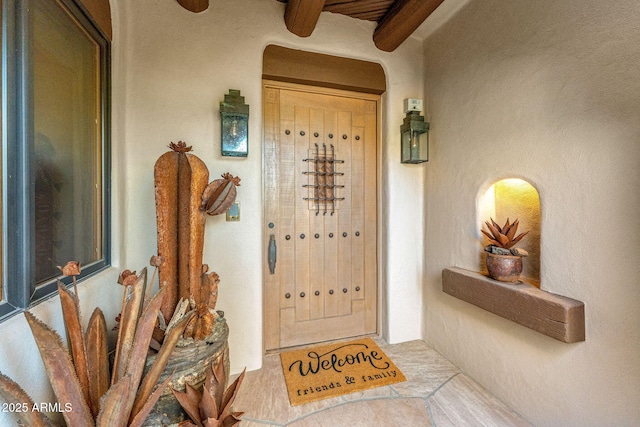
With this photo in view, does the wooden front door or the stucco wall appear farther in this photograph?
the wooden front door

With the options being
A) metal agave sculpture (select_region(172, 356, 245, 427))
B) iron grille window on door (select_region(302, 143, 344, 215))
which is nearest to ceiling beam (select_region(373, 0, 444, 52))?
iron grille window on door (select_region(302, 143, 344, 215))

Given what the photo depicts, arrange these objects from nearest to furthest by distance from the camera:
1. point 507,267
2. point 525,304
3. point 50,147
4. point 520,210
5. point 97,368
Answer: point 97,368 < point 50,147 < point 525,304 < point 507,267 < point 520,210

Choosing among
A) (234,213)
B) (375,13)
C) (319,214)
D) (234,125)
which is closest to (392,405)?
(319,214)

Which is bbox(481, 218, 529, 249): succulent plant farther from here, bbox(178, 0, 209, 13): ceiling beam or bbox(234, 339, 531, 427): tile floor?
bbox(178, 0, 209, 13): ceiling beam

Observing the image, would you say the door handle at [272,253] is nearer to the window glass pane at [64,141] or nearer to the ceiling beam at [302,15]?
the window glass pane at [64,141]

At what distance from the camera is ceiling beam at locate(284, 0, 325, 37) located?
1.60 m

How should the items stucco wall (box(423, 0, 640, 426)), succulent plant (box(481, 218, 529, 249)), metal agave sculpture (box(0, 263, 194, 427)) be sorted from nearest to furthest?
metal agave sculpture (box(0, 263, 194, 427)), stucco wall (box(423, 0, 640, 426)), succulent plant (box(481, 218, 529, 249))

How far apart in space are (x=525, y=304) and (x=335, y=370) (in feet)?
4.02

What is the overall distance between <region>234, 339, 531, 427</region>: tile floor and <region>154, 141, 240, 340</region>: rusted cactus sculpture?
2.22 feet

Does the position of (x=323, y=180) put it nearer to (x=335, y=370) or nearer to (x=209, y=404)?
(x=335, y=370)

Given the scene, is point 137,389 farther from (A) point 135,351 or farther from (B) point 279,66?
(B) point 279,66

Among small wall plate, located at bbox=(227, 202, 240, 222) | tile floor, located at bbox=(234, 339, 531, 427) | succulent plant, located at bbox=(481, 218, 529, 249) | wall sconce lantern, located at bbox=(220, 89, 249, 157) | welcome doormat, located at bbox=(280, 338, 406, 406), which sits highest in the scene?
wall sconce lantern, located at bbox=(220, 89, 249, 157)

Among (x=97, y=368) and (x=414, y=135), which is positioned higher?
(x=414, y=135)

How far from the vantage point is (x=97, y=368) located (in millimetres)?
846
